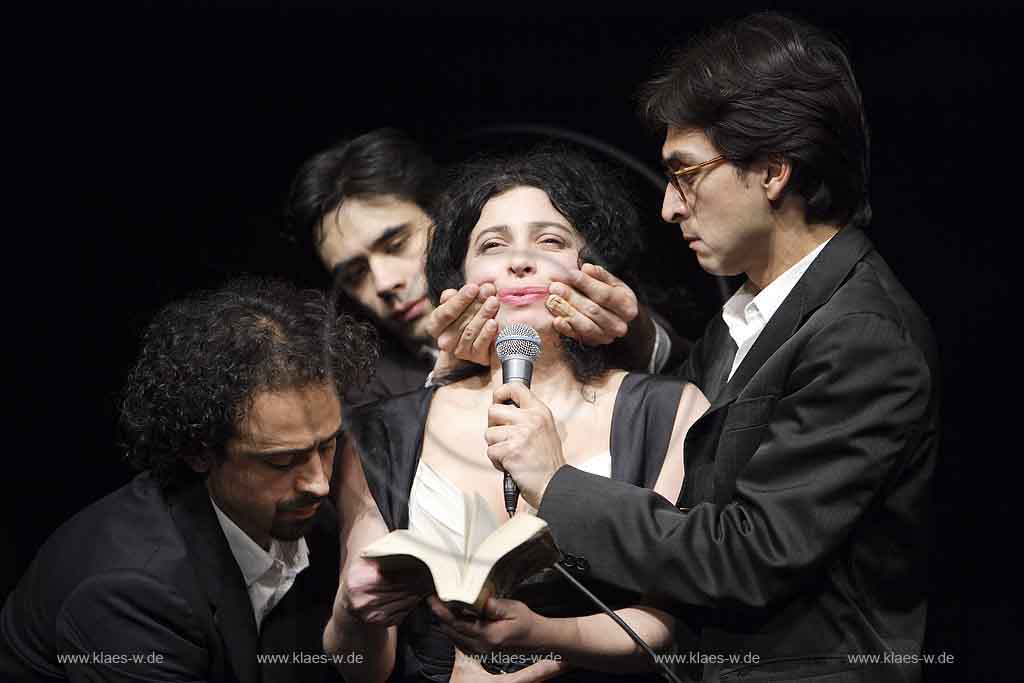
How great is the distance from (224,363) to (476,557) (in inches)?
28.4

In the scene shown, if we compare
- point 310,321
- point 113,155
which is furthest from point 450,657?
point 113,155

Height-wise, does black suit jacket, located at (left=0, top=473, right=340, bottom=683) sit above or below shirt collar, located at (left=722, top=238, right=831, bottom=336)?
below

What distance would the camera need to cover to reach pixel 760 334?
2406mm

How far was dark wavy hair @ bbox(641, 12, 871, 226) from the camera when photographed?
2.40 metres

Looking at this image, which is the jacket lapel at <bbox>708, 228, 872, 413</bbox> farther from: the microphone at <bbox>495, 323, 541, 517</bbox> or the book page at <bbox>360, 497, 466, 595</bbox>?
the book page at <bbox>360, 497, 466, 595</bbox>

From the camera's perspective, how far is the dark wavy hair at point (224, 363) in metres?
2.60

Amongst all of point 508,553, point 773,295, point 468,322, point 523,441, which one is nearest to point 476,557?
point 508,553

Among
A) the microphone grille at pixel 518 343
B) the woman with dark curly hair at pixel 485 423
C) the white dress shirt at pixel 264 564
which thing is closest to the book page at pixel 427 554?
the woman with dark curly hair at pixel 485 423

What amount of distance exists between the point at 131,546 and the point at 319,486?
381 mm

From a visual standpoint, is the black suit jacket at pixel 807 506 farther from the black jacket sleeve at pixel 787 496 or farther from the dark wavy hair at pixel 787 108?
the dark wavy hair at pixel 787 108

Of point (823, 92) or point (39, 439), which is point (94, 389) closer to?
point (39, 439)

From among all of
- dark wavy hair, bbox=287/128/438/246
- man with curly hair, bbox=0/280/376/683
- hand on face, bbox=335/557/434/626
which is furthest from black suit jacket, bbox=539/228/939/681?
dark wavy hair, bbox=287/128/438/246

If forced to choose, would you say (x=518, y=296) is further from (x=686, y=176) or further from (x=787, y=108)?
(x=787, y=108)

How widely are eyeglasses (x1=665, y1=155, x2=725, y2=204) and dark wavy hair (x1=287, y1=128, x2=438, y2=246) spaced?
0.55 metres
